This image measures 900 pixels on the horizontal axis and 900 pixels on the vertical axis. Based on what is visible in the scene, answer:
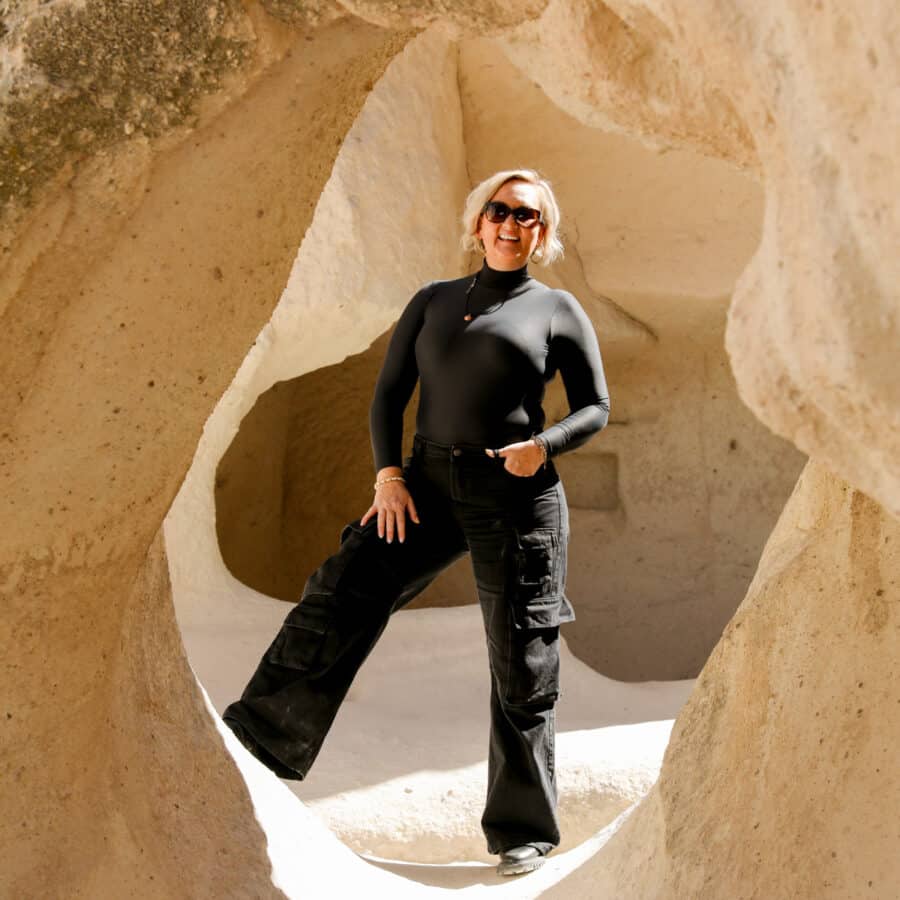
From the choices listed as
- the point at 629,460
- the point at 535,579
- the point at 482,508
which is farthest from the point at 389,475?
the point at 629,460

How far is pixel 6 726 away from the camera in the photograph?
5.41ft

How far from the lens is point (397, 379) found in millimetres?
1998

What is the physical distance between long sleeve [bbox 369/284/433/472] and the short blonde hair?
104 millimetres

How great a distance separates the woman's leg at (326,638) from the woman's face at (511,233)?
337 millimetres

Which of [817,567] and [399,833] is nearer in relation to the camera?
[817,567]

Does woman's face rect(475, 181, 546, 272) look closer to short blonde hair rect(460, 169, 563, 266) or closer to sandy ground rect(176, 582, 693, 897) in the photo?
short blonde hair rect(460, 169, 563, 266)

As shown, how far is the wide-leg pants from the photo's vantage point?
189 centimetres

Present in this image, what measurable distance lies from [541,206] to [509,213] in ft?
0.16

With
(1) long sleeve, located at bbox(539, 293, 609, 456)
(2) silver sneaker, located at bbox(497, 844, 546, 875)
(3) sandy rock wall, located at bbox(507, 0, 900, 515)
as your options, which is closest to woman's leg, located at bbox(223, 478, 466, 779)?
(1) long sleeve, located at bbox(539, 293, 609, 456)

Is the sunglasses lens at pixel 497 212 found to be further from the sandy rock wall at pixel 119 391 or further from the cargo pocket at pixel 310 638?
the cargo pocket at pixel 310 638

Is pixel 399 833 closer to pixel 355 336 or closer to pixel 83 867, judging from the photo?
pixel 83 867

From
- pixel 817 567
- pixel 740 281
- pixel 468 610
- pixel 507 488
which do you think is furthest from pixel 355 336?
pixel 740 281

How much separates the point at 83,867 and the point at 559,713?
2093 millimetres

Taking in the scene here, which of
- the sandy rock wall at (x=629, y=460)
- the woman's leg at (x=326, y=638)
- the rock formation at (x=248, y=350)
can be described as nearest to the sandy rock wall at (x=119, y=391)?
the rock formation at (x=248, y=350)
